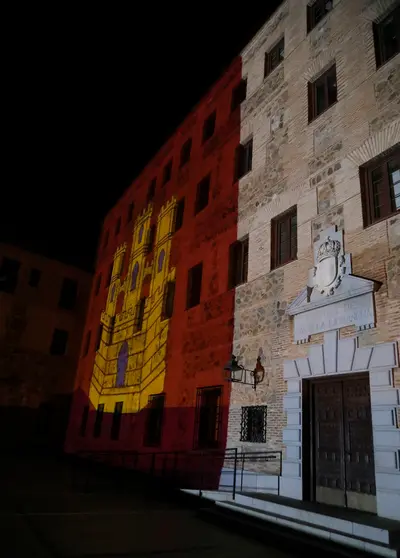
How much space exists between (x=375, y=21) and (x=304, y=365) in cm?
822

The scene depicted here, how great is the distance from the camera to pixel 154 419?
45.5 feet

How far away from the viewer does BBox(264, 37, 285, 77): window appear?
1305cm

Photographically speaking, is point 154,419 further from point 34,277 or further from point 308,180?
point 34,277

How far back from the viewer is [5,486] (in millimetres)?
10367

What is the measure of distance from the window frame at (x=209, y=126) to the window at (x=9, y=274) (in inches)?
558

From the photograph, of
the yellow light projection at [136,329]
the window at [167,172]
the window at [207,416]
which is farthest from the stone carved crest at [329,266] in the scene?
the window at [167,172]

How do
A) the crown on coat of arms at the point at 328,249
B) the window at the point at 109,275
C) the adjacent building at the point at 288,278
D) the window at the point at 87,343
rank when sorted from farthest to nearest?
the window at the point at 87,343, the window at the point at 109,275, the crown on coat of arms at the point at 328,249, the adjacent building at the point at 288,278

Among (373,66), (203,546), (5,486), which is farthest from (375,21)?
(5,486)

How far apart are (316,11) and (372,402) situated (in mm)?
11123

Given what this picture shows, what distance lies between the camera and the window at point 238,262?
38.4 ft

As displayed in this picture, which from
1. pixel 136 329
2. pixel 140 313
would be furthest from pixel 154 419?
pixel 140 313

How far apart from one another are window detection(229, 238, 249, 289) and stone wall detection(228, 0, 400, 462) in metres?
0.48

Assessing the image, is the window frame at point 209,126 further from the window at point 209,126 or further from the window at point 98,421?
the window at point 98,421

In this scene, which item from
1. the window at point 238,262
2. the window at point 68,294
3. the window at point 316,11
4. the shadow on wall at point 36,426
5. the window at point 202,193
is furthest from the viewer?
the window at point 68,294
